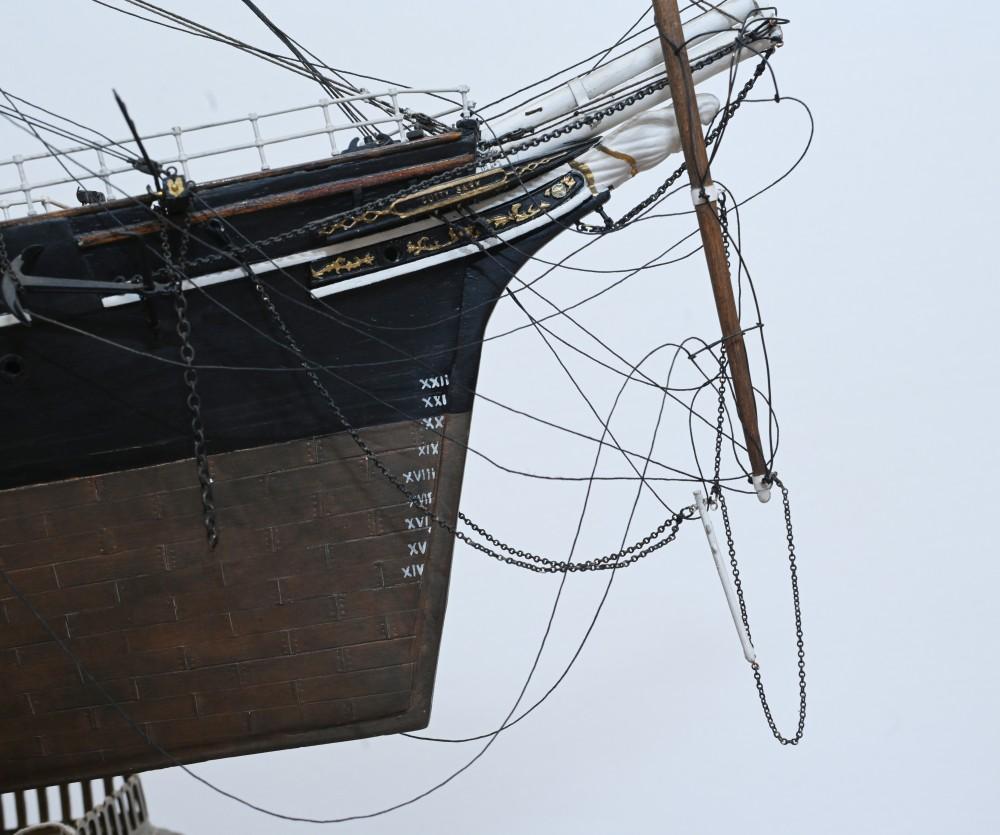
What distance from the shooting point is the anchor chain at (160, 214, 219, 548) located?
5.14 metres

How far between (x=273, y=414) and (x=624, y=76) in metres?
1.91

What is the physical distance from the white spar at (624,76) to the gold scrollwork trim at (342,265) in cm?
71

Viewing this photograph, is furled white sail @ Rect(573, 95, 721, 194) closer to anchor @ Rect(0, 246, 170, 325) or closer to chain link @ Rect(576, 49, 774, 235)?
chain link @ Rect(576, 49, 774, 235)

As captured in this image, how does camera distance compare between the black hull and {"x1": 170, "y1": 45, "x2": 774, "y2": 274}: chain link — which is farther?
the black hull

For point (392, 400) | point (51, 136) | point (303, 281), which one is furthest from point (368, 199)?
point (51, 136)

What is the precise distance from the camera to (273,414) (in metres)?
5.35

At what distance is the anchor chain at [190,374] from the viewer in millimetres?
5137

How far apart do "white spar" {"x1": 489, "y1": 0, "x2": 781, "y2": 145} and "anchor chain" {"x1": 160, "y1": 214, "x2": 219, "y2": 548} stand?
1.30 m

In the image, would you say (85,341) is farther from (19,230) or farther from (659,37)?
(659,37)

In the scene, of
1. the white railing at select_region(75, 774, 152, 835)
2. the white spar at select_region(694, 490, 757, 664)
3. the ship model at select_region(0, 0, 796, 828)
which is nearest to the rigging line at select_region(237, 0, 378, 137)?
the ship model at select_region(0, 0, 796, 828)

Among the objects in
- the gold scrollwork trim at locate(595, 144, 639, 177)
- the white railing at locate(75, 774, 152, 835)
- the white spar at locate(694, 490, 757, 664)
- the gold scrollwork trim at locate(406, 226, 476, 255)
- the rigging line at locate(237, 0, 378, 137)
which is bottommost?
the white railing at locate(75, 774, 152, 835)

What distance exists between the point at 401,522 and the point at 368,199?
4.17 feet

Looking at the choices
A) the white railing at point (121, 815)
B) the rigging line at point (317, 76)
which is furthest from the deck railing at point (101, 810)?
the rigging line at point (317, 76)

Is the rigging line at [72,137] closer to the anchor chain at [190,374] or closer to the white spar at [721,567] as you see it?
the anchor chain at [190,374]
